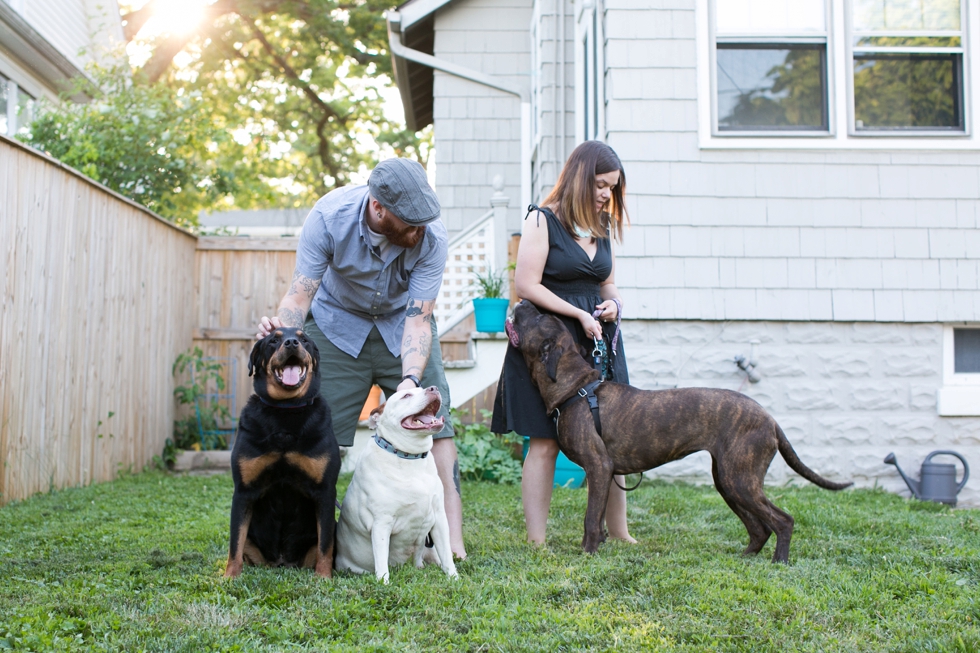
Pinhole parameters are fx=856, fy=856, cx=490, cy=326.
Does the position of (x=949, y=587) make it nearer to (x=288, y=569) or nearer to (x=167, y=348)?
(x=288, y=569)

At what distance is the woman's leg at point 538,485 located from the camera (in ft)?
13.5

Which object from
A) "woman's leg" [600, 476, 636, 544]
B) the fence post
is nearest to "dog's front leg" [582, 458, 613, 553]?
"woman's leg" [600, 476, 636, 544]

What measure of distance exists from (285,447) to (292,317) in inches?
24.0

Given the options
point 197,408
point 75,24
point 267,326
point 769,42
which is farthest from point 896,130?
point 75,24

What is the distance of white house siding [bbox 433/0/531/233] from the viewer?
35.8 ft

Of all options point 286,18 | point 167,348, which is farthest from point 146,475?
point 286,18

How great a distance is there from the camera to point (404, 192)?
130 inches

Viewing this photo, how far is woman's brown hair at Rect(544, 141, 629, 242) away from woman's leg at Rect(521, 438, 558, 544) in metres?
1.07

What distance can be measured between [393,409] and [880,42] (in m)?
5.45

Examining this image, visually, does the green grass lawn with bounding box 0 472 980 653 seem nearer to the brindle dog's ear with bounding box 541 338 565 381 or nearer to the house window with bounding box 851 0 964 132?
the brindle dog's ear with bounding box 541 338 565 381

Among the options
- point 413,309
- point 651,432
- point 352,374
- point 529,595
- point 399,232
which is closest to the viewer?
point 529,595

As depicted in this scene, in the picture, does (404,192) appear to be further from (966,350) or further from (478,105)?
(478,105)

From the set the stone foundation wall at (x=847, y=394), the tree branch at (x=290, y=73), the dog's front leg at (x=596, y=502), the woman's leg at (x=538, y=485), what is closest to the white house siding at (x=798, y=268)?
the stone foundation wall at (x=847, y=394)

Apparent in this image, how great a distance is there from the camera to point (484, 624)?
9.09 ft
